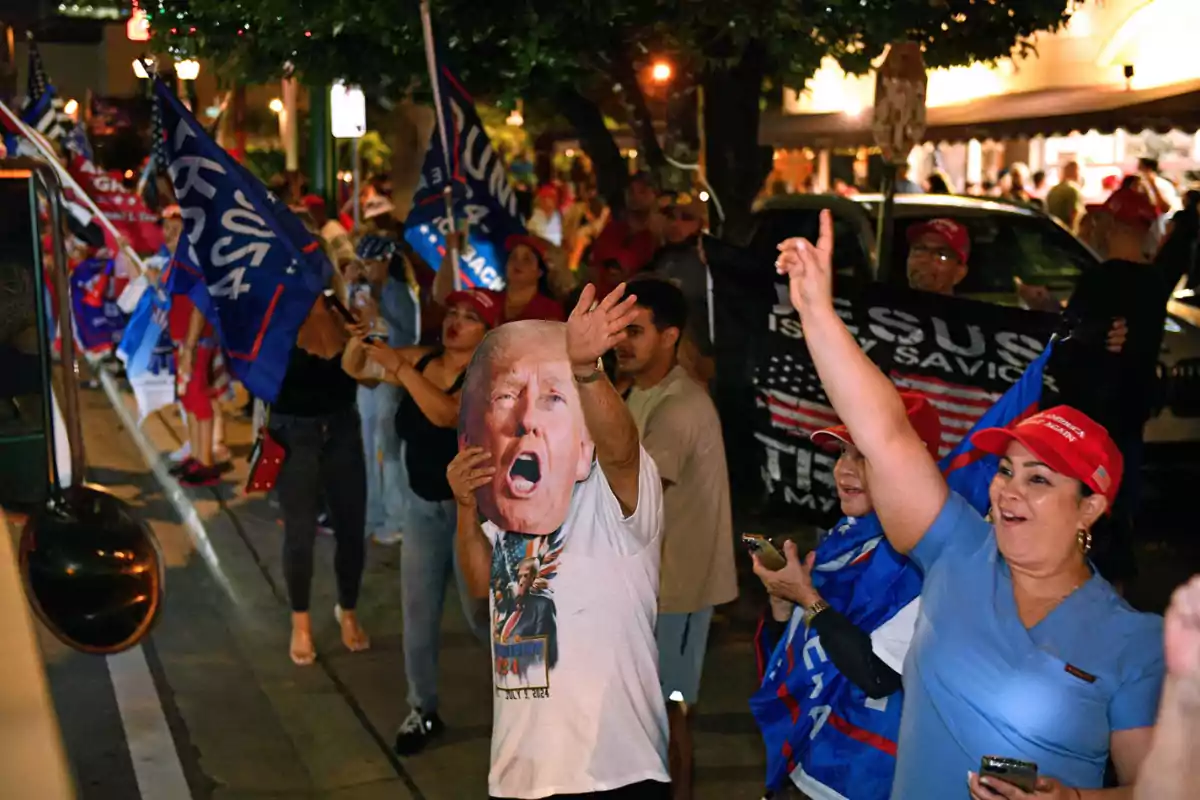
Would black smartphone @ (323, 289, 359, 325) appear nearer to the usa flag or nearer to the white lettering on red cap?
the usa flag

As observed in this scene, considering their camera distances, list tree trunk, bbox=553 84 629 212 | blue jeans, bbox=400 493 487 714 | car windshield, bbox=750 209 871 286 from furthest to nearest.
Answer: car windshield, bbox=750 209 871 286
tree trunk, bbox=553 84 629 212
blue jeans, bbox=400 493 487 714

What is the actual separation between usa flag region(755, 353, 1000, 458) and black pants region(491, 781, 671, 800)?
9.93 feet

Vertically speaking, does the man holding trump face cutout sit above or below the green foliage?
below

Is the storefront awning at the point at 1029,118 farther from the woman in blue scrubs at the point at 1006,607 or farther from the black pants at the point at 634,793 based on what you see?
the woman in blue scrubs at the point at 1006,607

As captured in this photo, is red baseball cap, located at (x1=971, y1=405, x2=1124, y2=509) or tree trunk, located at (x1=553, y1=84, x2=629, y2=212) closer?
red baseball cap, located at (x1=971, y1=405, x2=1124, y2=509)

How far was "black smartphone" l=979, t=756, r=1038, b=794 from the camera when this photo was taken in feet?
9.69

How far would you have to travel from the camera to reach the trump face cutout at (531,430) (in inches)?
156

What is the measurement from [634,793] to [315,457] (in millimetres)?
4022

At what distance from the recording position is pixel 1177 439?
10.6 m

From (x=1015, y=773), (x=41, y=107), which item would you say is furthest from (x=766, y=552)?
(x=41, y=107)

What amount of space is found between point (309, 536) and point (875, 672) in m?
4.49

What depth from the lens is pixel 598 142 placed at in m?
11.0

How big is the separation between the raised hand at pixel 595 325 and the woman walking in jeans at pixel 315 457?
406 centimetres

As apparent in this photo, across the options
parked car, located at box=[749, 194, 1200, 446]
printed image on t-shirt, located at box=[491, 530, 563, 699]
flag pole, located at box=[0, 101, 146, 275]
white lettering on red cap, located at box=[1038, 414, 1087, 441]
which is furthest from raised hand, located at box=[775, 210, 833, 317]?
parked car, located at box=[749, 194, 1200, 446]
